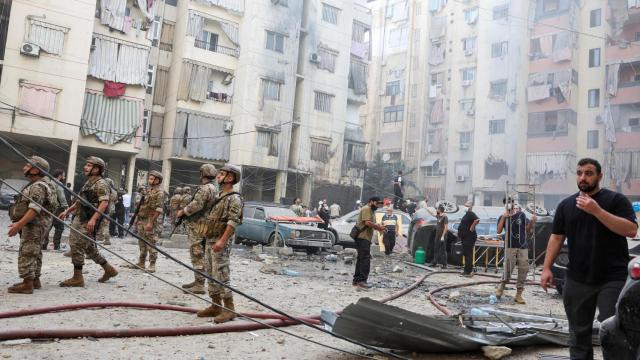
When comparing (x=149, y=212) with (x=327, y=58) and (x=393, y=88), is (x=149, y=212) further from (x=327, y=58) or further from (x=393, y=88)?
(x=393, y=88)

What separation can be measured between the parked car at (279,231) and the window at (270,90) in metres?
14.6

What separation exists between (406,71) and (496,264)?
33.1m

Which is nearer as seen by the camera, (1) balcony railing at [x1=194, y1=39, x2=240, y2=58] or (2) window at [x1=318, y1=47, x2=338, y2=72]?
(1) balcony railing at [x1=194, y1=39, x2=240, y2=58]

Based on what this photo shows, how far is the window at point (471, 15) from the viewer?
39156 millimetres

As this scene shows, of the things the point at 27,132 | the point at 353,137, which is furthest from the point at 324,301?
the point at 353,137

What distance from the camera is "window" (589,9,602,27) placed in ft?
108

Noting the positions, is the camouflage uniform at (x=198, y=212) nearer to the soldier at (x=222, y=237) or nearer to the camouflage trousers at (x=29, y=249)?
the soldier at (x=222, y=237)

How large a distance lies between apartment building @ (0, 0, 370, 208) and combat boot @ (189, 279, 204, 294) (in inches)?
730

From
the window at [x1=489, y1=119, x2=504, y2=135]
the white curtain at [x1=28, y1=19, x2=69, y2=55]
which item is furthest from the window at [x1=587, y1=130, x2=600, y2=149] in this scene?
the white curtain at [x1=28, y1=19, x2=69, y2=55]

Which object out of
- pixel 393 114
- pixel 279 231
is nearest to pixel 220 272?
pixel 279 231

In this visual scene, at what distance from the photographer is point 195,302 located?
20.3 feet

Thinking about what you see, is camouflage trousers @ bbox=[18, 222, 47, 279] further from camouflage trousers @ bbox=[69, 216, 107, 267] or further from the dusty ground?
camouflage trousers @ bbox=[69, 216, 107, 267]

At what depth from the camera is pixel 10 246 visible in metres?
10.3

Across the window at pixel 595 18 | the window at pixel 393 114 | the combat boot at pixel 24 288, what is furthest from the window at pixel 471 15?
the combat boot at pixel 24 288
